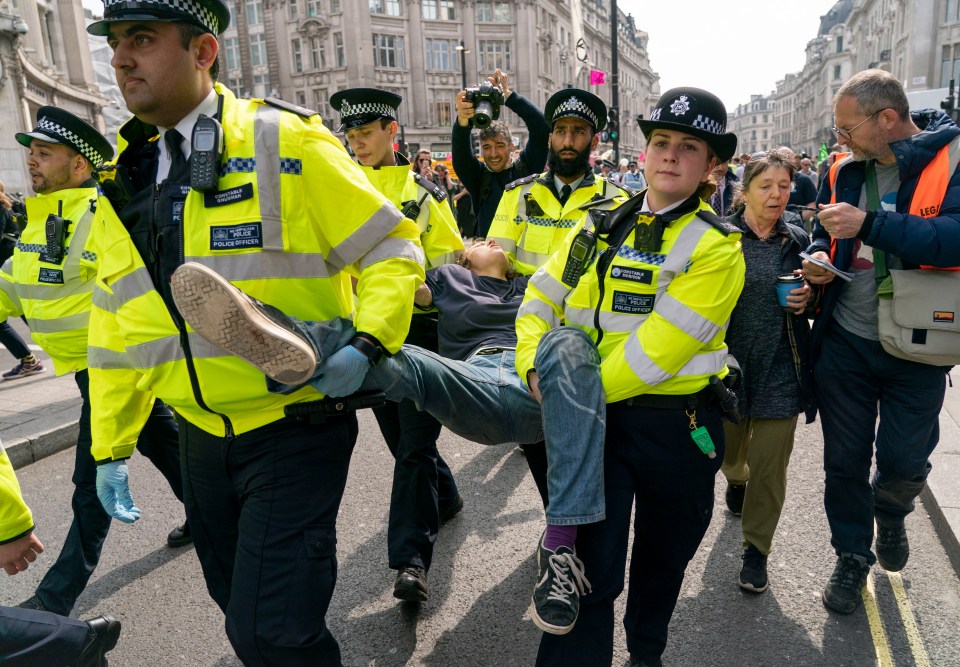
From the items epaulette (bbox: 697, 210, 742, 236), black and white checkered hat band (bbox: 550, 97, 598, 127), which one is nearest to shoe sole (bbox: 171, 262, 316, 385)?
epaulette (bbox: 697, 210, 742, 236)

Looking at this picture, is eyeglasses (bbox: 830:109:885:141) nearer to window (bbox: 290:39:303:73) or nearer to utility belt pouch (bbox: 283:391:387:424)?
utility belt pouch (bbox: 283:391:387:424)

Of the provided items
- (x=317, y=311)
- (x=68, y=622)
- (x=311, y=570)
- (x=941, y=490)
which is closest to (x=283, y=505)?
(x=311, y=570)

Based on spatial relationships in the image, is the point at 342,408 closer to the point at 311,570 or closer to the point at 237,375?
the point at 237,375

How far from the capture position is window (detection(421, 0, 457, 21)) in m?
55.9

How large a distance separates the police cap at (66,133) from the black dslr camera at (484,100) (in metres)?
2.24

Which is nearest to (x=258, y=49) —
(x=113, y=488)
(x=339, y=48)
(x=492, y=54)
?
(x=339, y=48)

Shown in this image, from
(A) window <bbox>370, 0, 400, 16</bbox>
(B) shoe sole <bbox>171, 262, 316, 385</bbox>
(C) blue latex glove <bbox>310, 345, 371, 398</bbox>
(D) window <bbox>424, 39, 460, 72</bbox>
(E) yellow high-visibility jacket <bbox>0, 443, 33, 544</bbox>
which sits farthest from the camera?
(D) window <bbox>424, 39, 460, 72</bbox>

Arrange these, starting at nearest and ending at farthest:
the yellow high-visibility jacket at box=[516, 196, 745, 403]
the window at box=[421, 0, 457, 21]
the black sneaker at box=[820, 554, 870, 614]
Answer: the yellow high-visibility jacket at box=[516, 196, 745, 403], the black sneaker at box=[820, 554, 870, 614], the window at box=[421, 0, 457, 21]

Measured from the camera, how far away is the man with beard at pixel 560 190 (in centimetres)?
385

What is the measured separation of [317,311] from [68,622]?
1431 millimetres

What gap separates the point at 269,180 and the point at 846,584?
10.1 ft

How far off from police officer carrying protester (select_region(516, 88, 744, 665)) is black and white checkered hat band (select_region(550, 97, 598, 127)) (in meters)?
1.43

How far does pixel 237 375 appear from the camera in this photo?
6.52ft

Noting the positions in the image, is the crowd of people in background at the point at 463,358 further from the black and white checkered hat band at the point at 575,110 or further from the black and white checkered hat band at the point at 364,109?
the black and white checkered hat band at the point at 364,109
